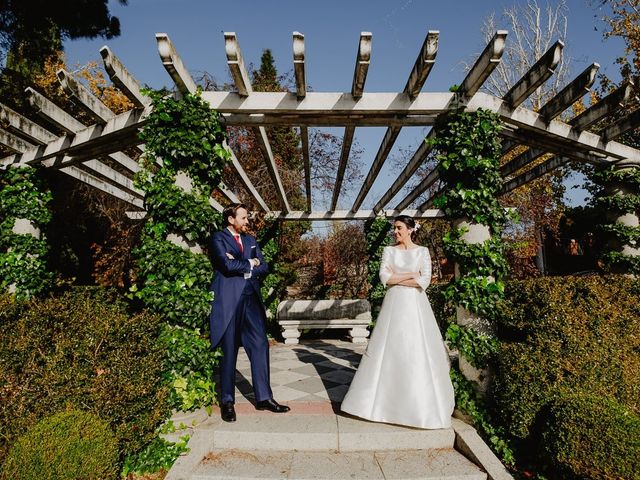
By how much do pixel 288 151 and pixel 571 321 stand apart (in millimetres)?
15351

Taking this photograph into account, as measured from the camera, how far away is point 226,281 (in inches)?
143

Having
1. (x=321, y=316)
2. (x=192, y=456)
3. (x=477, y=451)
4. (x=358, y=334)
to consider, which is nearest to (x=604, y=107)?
(x=477, y=451)

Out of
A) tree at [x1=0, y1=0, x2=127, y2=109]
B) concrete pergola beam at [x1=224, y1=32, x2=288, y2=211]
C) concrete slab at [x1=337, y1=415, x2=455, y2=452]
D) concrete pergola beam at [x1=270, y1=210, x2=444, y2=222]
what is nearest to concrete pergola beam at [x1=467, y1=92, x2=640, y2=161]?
concrete pergola beam at [x1=224, y1=32, x2=288, y2=211]

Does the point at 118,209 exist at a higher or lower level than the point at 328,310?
higher

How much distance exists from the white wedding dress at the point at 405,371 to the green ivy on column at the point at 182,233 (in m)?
1.64

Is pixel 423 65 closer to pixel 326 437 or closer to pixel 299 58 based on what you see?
pixel 299 58

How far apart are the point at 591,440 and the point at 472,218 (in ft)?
7.34

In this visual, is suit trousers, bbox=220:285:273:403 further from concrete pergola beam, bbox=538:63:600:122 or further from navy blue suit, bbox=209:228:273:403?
concrete pergola beam, bbox=538:63:600:122

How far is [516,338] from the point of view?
362cm

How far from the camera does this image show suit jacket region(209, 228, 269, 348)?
3551mm

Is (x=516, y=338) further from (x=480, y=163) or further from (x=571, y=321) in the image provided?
(x=480, y=163)

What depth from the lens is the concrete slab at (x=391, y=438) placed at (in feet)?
10.4

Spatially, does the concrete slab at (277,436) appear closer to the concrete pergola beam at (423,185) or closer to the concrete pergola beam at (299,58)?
the concrete pergola beam at (299,58)

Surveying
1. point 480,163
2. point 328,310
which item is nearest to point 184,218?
point 480,163
